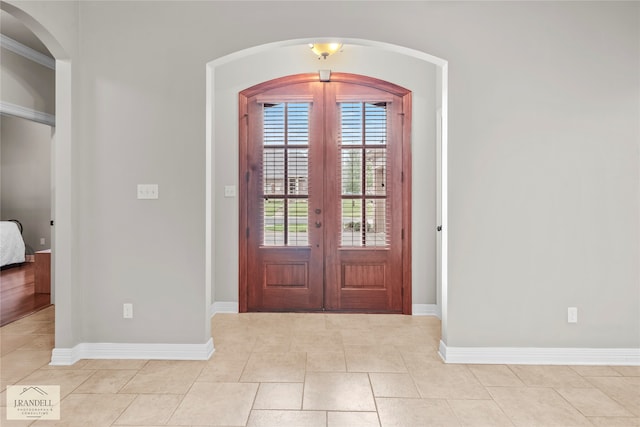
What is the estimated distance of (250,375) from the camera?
2.51m

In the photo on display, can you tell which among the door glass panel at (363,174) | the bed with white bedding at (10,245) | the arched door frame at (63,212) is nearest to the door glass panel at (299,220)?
the door glass panel at (363,174)

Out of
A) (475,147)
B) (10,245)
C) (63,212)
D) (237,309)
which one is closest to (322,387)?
(237,309)

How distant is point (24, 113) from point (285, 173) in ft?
9.03

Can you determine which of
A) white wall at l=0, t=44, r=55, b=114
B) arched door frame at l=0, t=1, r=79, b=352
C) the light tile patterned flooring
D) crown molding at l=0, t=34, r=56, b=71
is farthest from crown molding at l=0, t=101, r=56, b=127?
the light tile patterned flooring

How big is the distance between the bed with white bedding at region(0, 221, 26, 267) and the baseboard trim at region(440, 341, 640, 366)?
688cm

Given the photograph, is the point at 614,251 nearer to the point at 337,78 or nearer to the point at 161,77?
the point at 337,78

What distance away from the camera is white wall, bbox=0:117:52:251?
282 inches

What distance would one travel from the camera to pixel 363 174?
3.96 m

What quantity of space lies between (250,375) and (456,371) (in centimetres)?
142

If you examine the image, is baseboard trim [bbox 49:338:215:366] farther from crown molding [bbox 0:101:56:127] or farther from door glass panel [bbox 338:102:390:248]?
crown molding [bbox 0:101:56:127]

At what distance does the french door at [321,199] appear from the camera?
392 centimetres

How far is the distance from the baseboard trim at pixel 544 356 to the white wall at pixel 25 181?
7725 mm

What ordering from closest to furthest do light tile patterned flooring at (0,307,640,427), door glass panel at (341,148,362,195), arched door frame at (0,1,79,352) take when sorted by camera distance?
light tile patterned flooring at (0,307,640,427) → arched door frame at (0,1,79,352) → door glass panel at (341,148,362,195)

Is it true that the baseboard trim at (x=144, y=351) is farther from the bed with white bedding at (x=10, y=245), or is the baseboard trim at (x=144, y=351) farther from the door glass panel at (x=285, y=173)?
the bed with white bedding at (x=10, y=245)
